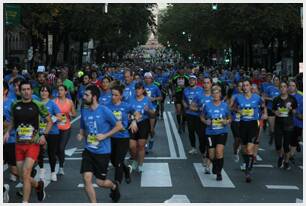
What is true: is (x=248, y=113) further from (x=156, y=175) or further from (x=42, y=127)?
(x=42, y=127)

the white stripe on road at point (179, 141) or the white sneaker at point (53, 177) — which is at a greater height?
the white sneaker at point (53, 177)

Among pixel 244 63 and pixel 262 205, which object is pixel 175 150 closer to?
pixel 262 205

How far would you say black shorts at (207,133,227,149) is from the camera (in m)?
10.9

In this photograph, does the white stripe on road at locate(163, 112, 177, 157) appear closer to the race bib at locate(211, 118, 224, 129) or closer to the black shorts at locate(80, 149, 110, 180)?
the race bib at locate(211, 118, 224, 129)

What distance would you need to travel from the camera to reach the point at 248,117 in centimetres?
1152

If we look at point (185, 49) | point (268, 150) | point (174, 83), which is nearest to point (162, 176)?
point (268, 150)

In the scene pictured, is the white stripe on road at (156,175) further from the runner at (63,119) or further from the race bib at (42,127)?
the race bib at (42,127)

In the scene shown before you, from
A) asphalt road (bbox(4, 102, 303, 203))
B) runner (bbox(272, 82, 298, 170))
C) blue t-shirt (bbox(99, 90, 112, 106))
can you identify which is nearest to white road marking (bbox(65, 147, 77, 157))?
asphalt road (bbox(4, 102, 303, 203))

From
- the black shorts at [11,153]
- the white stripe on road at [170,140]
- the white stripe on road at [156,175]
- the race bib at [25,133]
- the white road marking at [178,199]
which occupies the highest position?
the race bib at [25,133]

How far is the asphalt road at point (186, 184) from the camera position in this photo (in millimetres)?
9484

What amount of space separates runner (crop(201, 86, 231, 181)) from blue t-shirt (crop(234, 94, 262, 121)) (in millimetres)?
649

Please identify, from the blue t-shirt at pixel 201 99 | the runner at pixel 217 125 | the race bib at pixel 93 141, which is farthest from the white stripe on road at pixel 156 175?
the race bib at pixel 93 141

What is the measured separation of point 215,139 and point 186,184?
88 centimetres

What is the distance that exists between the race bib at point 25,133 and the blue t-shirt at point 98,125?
767mm
